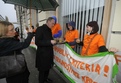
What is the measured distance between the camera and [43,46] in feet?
7.71

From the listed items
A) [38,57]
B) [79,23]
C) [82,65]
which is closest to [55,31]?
[79,23]

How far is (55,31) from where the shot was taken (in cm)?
386

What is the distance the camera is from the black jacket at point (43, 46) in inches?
88.1

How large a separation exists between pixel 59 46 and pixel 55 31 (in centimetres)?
117

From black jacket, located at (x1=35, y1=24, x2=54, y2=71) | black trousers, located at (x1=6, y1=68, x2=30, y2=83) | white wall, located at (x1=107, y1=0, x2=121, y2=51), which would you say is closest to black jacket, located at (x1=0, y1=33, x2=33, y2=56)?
black trousers, located at (x1=6, y1=68, x2=30, y2=83)

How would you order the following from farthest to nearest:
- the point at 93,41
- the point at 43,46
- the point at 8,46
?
1. the point at 43,46
2. the point at 93,41
3. the point at 8,46

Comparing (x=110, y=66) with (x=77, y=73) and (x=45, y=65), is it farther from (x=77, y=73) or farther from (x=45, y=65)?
(x=45, y=65)

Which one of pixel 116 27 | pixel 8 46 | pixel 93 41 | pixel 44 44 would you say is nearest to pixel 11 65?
pixel 8 46

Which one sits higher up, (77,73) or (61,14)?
(61,14)

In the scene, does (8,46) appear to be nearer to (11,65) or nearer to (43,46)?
(11,65)

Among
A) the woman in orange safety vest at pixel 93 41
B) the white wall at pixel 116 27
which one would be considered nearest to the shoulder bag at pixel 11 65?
the woman in orange safety vest at pixel 93 41

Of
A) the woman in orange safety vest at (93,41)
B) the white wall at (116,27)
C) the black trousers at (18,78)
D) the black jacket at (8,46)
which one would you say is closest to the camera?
the black jacket at (8,46)

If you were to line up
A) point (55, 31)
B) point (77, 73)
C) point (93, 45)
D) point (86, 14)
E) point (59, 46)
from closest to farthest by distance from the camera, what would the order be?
point (93, 45)
point (77, 73)
point (59, 46)
point (86, 14)
point (55, 31)

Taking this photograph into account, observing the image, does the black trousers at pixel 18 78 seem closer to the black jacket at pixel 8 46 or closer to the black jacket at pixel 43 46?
the black jacket at pixel 8 46
